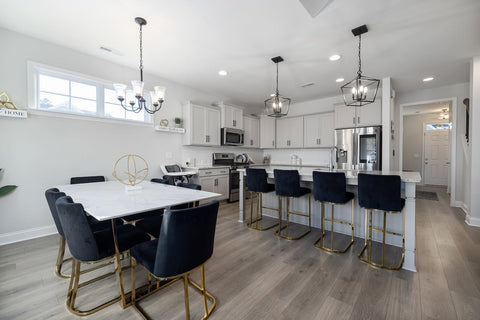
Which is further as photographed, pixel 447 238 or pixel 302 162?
pixel 302 162

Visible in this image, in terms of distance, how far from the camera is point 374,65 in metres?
3.48

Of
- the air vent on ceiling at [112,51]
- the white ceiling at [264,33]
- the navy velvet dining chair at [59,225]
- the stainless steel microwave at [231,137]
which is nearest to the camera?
the navy velvet dining chair at [59,225]

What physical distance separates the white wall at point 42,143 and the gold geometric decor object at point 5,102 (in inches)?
2.3

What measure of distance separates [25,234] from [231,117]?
4289 mm

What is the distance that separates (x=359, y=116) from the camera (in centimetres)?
460

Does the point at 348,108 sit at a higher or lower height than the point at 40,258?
higher

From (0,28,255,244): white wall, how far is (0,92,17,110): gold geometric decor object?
58 millimetres

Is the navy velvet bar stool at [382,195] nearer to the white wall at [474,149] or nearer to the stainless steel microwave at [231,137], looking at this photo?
the white wall at [474,149]

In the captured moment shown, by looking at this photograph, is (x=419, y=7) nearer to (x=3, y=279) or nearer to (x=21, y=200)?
(x=3, y=279)

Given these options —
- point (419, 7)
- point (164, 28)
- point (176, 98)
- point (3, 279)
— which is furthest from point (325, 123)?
point (3, 279)

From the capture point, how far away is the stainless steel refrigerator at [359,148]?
14.1 ft

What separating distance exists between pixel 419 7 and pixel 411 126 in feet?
23.7

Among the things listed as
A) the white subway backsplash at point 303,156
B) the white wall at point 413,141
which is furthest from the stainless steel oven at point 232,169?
the white wall at point 413,141

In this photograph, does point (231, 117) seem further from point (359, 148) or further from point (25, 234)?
point (25, 234)
